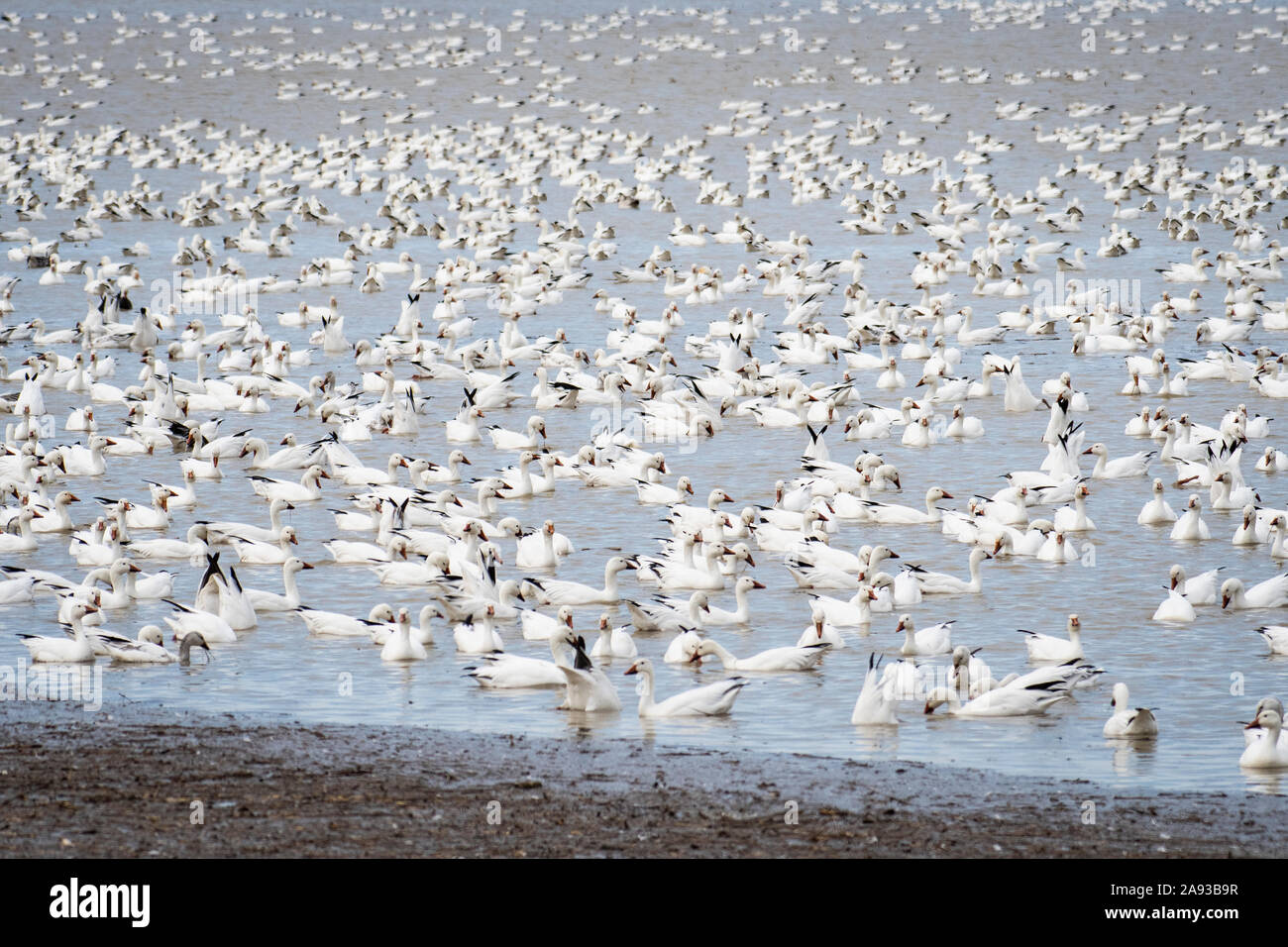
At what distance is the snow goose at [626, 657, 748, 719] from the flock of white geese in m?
0.03

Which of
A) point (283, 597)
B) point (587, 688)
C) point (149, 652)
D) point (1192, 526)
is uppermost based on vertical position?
point (1192, 526)

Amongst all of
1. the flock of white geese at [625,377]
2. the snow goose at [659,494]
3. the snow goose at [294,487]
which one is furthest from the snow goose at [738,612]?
the snow goose at [294,487]

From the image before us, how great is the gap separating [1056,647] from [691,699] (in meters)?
2.78

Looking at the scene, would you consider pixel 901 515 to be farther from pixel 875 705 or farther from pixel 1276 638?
pixel 875 705

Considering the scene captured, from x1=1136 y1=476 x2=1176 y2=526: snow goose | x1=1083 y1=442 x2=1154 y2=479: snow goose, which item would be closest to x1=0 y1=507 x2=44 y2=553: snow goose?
x1=1136 y1=476 x2=1176 y2=526: snow goose

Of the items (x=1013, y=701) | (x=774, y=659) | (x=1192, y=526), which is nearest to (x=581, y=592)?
(x=774, y=659)

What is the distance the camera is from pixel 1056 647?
12945 mm

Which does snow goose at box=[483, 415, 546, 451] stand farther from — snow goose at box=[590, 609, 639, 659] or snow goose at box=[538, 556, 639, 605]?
snow goose at box=[590, 609, 639, 659]

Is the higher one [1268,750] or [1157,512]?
[1157,512]

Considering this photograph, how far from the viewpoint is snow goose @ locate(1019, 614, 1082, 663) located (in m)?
12.9

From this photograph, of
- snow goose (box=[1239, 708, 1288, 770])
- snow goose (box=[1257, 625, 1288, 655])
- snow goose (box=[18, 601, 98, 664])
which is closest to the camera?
snow goose (box=[1239, 708, 1288, 770])
